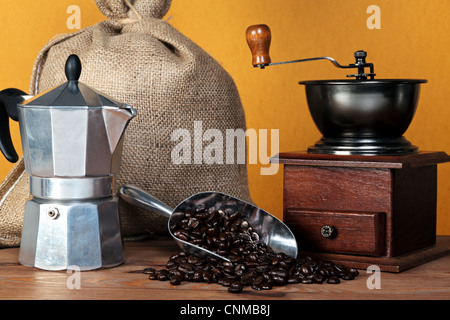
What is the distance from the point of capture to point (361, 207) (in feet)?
3.96

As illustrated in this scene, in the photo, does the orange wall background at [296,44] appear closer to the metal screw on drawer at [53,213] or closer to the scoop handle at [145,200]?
the scoop handle at [145,200]

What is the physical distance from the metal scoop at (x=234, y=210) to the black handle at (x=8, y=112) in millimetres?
234

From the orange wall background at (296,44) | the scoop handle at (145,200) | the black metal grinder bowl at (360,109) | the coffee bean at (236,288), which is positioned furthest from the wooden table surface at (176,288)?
the orange wall background at (296,44)

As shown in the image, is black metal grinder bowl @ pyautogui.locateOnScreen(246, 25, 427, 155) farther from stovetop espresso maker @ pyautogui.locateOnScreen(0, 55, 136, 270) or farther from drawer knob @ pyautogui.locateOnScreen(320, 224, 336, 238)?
stovetop espresso maker @ pyautogui.locateOnScreen(0, 55, 136, 270)

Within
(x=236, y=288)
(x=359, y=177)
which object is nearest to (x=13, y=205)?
(x=236, y=288)

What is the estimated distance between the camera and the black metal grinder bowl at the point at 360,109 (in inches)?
47.2

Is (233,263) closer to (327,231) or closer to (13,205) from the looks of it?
(327,231)

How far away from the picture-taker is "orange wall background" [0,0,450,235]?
211 centimetres

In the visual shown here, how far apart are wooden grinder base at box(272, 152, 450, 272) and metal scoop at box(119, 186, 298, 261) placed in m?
0.04

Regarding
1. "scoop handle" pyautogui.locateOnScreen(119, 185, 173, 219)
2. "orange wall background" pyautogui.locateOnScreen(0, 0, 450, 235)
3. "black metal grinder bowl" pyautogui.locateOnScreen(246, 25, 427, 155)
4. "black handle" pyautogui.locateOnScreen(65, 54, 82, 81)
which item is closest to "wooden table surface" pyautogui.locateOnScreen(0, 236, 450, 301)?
"scoop handle" pyautogui.locateOnScreen(119, 185, 173, 219)

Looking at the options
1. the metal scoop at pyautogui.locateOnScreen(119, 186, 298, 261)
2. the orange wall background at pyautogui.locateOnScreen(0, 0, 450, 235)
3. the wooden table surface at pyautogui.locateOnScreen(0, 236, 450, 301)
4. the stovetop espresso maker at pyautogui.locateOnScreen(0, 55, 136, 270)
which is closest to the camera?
the wooden table surface at pyautogui.locateOnScreen(0, 236, 450, 301)

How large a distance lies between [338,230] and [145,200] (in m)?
0.38

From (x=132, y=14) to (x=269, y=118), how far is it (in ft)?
2.51

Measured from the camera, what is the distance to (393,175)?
1.18 meters
